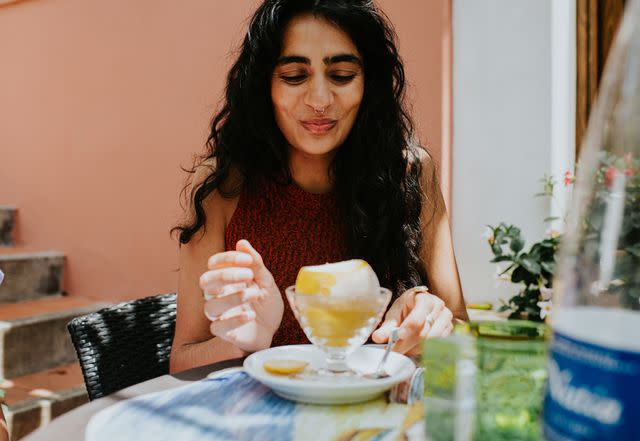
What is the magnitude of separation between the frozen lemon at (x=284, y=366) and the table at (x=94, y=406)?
13cm

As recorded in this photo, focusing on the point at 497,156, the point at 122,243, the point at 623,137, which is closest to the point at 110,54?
the point at 122,243

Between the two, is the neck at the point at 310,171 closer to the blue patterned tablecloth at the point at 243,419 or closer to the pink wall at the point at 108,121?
the blue patterned tablecloth at the point at 243,419

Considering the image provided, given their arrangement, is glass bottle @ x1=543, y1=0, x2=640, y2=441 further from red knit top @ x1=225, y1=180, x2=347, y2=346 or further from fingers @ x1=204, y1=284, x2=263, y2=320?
red knit top @ x1=225, y1=180, x2=347, y2=346

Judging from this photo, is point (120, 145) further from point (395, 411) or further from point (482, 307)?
point (395, 411)

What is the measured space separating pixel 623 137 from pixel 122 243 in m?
4.02

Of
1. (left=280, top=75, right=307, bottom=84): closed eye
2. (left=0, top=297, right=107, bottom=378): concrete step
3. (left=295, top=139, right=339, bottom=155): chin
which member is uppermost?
(left=280, top=75, right=307, bottom=84): closed eye

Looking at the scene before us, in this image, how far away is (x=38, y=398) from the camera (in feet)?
10.1

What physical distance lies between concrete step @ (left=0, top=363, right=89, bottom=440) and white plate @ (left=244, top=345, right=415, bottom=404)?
2.35 metres

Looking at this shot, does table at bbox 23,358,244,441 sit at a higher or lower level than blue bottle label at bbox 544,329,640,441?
lower

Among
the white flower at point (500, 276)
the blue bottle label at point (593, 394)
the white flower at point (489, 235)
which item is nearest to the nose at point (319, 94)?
the blue bottle label at point (593, 394)

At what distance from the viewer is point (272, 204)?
1.94 meters

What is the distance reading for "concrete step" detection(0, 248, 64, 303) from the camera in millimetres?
3866

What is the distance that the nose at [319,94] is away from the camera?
162cm

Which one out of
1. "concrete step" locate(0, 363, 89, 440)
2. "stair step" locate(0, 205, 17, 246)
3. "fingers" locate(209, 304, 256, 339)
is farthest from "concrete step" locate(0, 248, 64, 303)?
"fingers" locate(209, 304, 256, 339)
